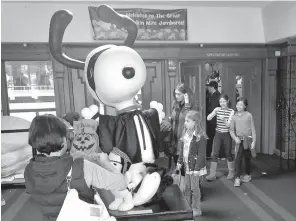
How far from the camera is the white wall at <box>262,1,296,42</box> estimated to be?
12.2 feet

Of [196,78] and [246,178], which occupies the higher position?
[196,78]

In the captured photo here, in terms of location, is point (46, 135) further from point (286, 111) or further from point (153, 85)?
point (286, 111)

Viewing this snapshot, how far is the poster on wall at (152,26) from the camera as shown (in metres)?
4.19

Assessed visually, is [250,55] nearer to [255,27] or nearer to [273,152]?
[255,27]

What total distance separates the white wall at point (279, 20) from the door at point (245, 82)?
2.10 feet

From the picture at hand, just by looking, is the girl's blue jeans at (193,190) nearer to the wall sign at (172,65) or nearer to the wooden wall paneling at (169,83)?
the wooden wall paneling at (169,83)

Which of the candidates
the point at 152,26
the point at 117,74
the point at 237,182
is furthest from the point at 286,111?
the point at 117,74

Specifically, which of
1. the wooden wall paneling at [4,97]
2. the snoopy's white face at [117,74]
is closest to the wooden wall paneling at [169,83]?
the wooden wall paneling at [4,97]

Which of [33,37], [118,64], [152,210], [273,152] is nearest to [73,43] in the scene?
[33,37]

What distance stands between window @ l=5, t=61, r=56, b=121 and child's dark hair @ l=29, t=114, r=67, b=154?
3589 millimetres

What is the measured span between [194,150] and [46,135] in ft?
5.78

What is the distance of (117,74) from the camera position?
5.47 ft

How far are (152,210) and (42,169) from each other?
68cm

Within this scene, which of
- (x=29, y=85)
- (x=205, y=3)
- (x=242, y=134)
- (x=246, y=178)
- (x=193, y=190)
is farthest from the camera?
(x=29, y=85)
